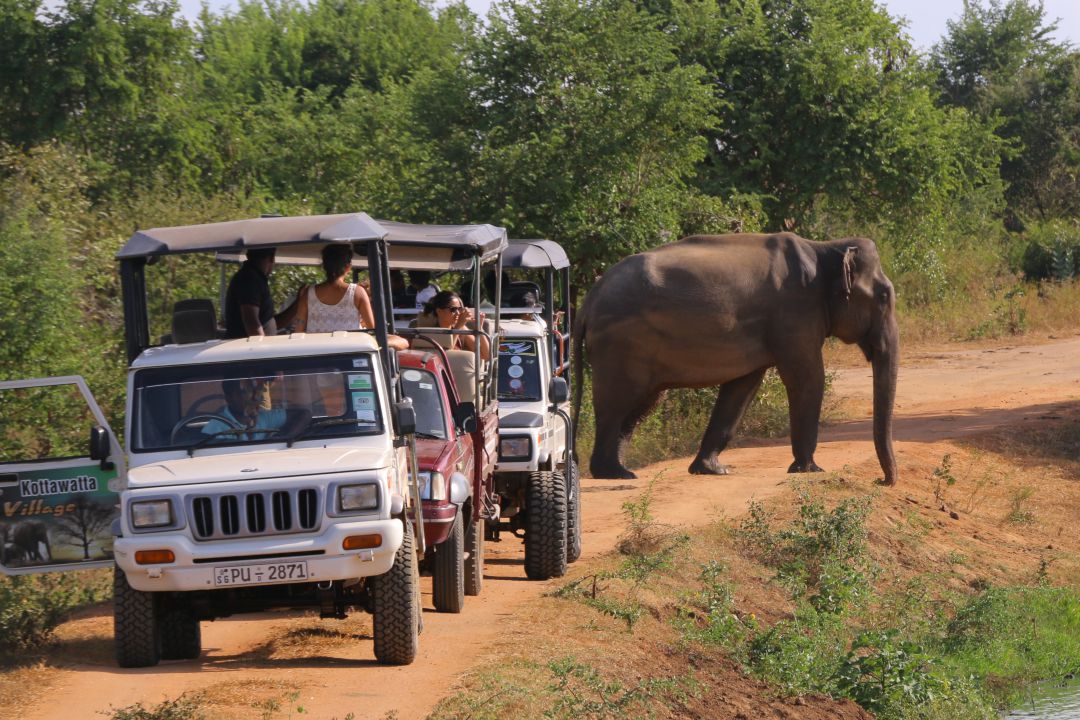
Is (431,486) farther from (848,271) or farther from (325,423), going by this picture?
(848,271)

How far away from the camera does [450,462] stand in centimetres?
946

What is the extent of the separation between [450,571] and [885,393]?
27.3ft

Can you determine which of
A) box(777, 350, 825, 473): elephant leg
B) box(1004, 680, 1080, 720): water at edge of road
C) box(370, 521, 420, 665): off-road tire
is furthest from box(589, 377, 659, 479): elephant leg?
box(370, 521, 420, 665): off-road tire

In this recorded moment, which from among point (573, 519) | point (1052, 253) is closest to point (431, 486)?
point (573, 519)

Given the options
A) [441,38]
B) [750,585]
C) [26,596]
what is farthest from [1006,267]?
[26,596]

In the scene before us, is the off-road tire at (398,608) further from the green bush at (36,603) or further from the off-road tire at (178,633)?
the green bush at (36,603)

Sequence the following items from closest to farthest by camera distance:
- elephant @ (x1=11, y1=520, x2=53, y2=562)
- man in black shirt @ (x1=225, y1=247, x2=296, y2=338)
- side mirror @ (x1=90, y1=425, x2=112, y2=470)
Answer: side mirror @ (x1=90, y1=425, x2=112, y2=470) < elephant @ (x1=11, y1=520, x2=53, y2=562) < man in black shirt @ (x1=225, y1=247, x2=296, y2=338)

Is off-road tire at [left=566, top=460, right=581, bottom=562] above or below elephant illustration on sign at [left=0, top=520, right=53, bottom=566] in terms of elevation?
below

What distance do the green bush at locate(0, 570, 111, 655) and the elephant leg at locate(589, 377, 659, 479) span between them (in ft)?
22.4

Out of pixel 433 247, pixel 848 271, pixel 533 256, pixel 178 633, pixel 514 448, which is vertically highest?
pixel 433 247

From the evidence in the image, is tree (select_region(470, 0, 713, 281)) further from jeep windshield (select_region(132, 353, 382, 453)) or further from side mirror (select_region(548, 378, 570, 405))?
jeep windshield (select_region(132, 353, 382, 453))

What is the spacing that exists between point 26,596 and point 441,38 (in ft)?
126

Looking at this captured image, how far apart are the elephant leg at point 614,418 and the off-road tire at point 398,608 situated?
8.74m

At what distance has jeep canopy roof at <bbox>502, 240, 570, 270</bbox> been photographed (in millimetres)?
13156
